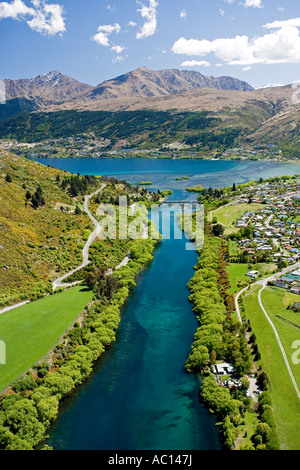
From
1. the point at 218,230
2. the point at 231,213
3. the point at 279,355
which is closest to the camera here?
the point at 279,355

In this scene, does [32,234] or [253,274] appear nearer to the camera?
[253,274]

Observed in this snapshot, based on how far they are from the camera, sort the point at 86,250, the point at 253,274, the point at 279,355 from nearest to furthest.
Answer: the point at 279,355 → the point at 253,274 → the point at 86,250

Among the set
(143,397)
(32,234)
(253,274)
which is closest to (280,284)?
(253,274)

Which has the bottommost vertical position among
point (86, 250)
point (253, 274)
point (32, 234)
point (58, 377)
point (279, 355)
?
point (58, 377)

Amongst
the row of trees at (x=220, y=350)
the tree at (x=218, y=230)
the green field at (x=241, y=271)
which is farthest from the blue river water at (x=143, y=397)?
the tree at (x=218, y=230)

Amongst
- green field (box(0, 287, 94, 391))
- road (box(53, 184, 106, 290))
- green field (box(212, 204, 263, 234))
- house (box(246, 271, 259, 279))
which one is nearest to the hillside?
road (box(53, 184, 106, 290))

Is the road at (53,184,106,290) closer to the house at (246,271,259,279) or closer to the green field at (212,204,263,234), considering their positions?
the house at (246,271,259,279)

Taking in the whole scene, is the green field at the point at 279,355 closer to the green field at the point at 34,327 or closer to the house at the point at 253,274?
the house at the point at 253,274

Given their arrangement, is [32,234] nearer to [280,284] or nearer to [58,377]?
[58,377]

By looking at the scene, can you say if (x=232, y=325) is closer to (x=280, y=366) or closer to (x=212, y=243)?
(x=280, y=366)
